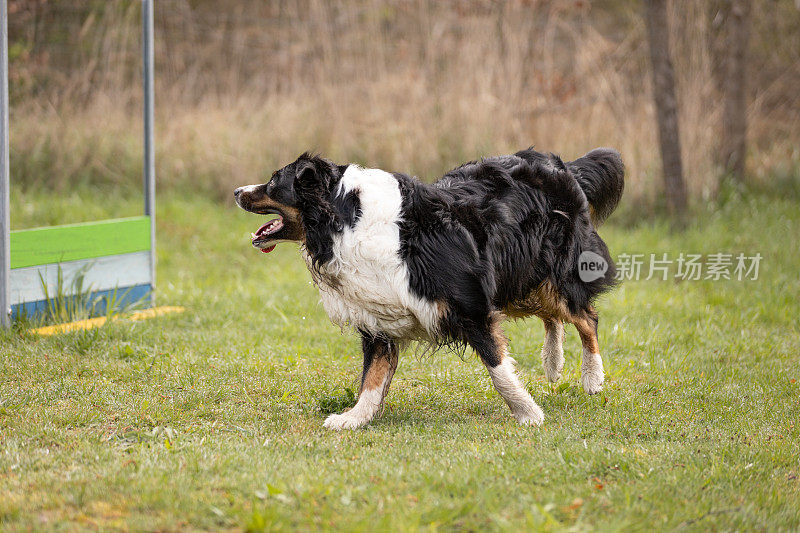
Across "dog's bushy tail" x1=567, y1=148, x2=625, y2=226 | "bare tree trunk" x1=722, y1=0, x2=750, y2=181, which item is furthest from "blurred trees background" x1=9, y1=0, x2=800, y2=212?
"dog's bushy tail" x1=567, y1=148, x2=625, y2=226

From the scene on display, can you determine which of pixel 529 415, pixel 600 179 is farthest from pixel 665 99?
pixel 529 415

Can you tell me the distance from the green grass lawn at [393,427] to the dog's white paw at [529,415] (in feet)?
0.23

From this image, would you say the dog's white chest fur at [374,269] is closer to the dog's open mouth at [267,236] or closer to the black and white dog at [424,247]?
the black and white dog at [424,247]

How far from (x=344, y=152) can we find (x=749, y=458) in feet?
23.6

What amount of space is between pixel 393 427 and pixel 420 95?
21.8 feet

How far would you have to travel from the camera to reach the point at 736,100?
9977 millimetres

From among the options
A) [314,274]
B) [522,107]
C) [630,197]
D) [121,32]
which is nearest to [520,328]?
[314,274]

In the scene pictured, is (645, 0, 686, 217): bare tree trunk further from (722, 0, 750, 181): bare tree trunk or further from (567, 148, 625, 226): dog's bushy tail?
(567, 148, 625, 226): dog's bushy tail

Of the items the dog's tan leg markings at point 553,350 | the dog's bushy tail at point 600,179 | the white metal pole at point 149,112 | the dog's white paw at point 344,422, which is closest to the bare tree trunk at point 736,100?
the dog's bushy tail at point 600,179

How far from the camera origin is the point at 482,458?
3539mm

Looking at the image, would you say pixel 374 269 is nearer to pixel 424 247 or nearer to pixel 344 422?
pixel 424 247

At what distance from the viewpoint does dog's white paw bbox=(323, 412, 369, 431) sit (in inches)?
159

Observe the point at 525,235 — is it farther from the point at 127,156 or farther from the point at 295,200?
the point at 127,156

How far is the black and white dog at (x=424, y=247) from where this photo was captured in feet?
12.8
